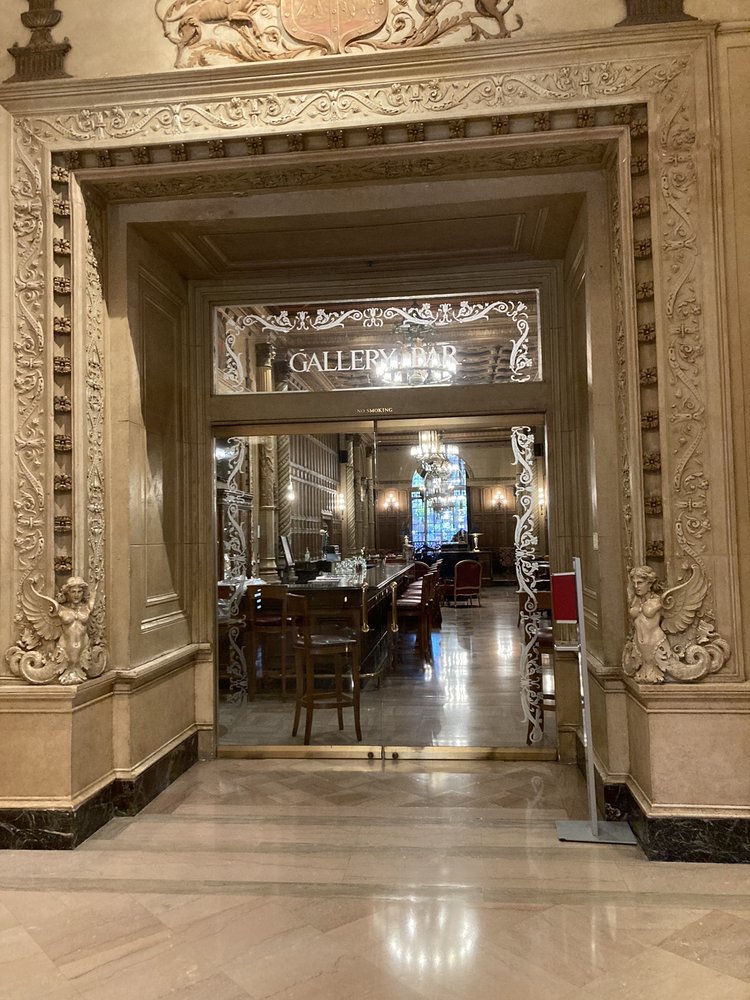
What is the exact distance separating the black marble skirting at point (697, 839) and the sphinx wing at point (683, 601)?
0.86 meters

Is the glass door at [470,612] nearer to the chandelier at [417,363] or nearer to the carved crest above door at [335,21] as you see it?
the chandelier at [417,363]

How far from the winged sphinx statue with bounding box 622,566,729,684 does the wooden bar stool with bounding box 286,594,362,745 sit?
2.26m

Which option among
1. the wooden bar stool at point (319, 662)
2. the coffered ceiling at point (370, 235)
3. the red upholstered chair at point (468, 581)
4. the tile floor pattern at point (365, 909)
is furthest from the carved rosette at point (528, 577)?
the coffered ceiling at point (370, 235)

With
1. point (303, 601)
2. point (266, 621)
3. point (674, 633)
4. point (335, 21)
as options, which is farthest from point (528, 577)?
point (335, 21)

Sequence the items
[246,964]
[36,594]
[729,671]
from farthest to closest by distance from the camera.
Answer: [36,594]
[729,671]
[246,964]

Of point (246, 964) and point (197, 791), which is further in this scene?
point (197, 791)

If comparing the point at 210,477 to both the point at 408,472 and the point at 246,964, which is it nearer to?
the point at 408,472

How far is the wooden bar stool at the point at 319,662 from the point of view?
5227 millimetres

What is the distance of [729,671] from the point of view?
3.46 m

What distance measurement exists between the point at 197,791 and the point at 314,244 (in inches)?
139

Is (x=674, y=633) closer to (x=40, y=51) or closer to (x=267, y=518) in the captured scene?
(x=267, y=518)

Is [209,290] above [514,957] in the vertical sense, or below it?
above

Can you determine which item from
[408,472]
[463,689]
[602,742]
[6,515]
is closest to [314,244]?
[408,472]

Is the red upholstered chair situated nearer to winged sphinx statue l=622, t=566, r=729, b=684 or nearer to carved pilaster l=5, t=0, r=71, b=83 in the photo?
winged sphinx statue l=622, t=566, r=729, b=684
